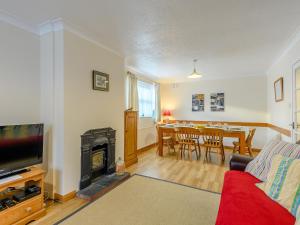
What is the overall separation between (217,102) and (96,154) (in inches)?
175

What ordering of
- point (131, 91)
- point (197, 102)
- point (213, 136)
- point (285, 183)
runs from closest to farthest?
1. point (285, 183)
2. point (213, 136)
3. point (131, 91)
4. point (197, 102)

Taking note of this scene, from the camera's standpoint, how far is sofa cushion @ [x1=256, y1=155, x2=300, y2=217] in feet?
4.50

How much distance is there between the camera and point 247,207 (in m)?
1.41

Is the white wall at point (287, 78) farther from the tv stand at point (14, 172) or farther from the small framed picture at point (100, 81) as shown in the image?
the tv stand at point (14, 172)

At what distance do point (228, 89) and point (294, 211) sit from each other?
4.93m

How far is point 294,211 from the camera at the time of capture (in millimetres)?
1312

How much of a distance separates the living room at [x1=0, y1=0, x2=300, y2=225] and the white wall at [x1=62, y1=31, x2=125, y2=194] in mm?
17

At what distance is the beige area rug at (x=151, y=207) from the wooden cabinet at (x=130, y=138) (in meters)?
1.07

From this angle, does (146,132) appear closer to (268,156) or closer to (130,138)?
(130,138)

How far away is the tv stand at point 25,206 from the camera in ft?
5.98

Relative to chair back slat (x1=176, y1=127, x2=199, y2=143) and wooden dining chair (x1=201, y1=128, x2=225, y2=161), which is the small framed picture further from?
wooden dining chair (x1=201, y1=128, x2=225, y2=161)

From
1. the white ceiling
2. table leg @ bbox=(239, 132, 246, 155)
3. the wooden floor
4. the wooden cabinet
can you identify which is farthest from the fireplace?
table leg @ bbox=(239, 132, 246, 155)

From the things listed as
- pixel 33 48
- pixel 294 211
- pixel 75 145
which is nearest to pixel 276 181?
pixel 294 211

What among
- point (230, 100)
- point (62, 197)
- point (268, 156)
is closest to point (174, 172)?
point (268, 156)
